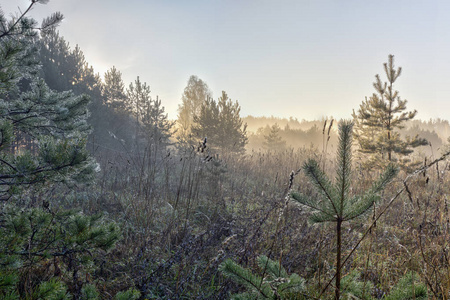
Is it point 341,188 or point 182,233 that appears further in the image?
point 182,233

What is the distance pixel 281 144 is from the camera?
926 inches

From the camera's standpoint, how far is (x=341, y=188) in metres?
1.11

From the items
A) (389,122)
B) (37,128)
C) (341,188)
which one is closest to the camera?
(341,188)

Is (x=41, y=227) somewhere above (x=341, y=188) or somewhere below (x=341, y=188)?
below

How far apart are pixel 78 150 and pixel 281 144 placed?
23.0 meters

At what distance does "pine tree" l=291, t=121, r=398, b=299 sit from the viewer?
1082 millimetres

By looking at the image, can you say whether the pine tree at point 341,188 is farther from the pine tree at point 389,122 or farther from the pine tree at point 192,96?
the pine tree at point 192,96

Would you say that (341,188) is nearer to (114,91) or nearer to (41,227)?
(41,227)

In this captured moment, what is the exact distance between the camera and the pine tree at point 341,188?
1082 millimetres

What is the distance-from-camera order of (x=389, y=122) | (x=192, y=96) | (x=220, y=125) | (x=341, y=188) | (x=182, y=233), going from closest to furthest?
(x=341, y=188) < (x=182, y=233) < (x=389, y=122) < (x=220, y=125) < (x=192, y=96)

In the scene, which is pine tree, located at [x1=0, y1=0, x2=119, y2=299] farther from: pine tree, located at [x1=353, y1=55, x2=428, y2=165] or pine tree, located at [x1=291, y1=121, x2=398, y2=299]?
pine tree, located at [x1=353, y1=55, x2=428, y2=165]

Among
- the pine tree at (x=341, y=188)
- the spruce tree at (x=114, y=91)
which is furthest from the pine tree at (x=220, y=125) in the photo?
the pine tree at (x=341, y=188)

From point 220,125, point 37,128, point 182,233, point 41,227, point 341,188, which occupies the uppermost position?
point 220,125

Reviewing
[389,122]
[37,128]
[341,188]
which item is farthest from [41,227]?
[389,122]
